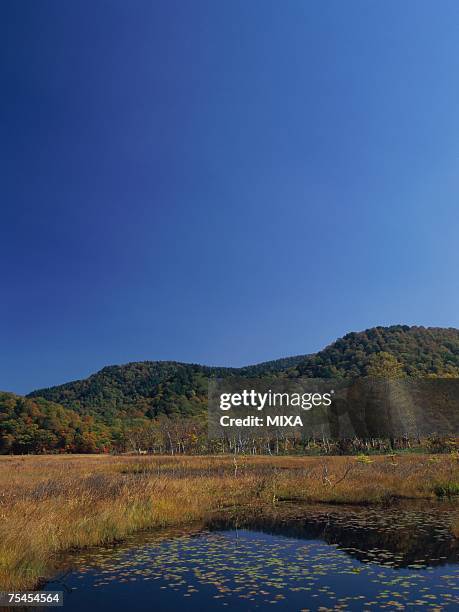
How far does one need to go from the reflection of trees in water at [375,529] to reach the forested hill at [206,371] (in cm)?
7601

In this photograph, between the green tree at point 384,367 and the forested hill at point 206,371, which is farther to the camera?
the forested hill at point 206,371

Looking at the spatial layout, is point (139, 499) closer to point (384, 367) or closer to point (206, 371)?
point (384, 367)

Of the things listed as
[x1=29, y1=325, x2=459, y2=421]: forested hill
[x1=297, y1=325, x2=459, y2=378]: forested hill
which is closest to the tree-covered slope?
[x1=29, y1=325, x2=459, y2=421]: forested hill

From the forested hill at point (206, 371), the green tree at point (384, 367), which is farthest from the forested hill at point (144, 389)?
the green tree at point (384, 367)

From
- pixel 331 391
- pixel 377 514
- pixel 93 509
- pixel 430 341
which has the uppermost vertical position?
pixel 430 341

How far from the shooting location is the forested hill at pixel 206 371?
4058 inches

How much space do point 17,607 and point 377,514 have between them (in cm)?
1281

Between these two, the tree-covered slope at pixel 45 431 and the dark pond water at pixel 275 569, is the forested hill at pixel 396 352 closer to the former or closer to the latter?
the tree-covered slope at pixel 45 431

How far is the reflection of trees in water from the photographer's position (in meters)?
11.3

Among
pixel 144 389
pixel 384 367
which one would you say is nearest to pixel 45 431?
pixel 144 389

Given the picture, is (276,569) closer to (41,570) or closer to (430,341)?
(41,570)

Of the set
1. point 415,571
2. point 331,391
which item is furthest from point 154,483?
point 331,391

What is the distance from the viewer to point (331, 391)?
7638cm

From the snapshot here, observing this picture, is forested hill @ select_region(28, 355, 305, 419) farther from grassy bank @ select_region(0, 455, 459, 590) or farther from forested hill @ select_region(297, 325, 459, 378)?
grassy bank @ select_region(0, 455, 459, 590)
